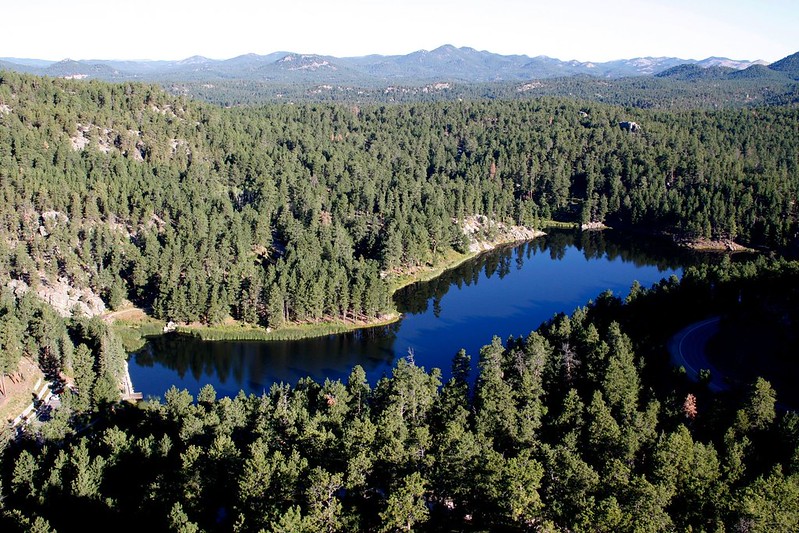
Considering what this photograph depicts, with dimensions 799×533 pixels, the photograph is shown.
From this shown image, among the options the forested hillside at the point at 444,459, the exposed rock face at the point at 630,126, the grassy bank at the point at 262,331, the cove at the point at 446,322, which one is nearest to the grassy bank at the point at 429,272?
the cove at the point at 446,322

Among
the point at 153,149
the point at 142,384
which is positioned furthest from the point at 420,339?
the point at 153,149

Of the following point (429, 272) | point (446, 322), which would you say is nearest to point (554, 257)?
point (429, 272)

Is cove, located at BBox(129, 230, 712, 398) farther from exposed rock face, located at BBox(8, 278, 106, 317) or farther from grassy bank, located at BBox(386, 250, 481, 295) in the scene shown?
exposed rock face, located at BBox(8, 278, 106, 317)

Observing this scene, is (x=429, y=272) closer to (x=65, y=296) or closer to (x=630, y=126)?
(x=65, y=296)

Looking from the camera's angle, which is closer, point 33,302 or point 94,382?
point 94,382

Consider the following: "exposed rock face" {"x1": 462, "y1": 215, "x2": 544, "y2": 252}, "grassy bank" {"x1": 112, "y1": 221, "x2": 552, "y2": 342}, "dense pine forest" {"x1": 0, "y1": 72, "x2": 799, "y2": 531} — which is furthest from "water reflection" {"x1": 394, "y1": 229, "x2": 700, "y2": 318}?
"grassy bank" {"x1": 112, "y1": 221, "x2": 552, "y2": 342}

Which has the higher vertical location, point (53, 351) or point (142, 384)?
point (53, 351)

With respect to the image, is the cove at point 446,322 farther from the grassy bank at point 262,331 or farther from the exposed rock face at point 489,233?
the exposed rock face at point 489,233

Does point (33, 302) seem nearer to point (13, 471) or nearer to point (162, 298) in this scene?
point (162, 298)
